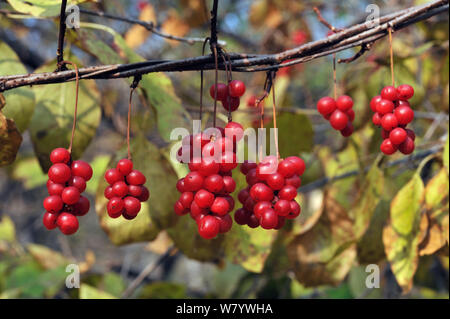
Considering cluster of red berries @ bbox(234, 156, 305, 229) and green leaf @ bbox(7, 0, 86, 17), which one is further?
green leaf @ bbox(7, 0, 86, 17)

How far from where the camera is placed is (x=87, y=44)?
916 mm

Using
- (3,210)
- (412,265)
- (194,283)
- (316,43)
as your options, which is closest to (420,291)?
(412,265)

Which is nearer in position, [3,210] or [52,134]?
[52,134]

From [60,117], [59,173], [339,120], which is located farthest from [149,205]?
[339,120]

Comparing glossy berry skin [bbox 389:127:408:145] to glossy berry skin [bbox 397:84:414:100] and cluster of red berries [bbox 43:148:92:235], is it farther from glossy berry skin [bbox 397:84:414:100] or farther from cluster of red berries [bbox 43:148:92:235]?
cluster of red berries [bbox 43:148:92:235]

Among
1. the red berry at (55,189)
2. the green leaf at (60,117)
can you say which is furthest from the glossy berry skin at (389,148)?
the green leaf at (60,117)

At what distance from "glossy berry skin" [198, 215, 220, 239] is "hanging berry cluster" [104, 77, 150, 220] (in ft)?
0.41

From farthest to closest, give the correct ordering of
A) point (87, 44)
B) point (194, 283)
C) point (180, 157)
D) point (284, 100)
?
point (194, 283)
point (284, 100)
point (87, 44)
point (180, 157)

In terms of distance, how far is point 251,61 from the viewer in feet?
2.33

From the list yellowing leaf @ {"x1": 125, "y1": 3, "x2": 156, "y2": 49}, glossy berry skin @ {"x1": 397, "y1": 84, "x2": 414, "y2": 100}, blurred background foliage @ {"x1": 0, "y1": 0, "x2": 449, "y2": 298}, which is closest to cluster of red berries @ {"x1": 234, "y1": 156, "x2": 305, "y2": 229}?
glossy berry skin @ {"x1": 397, "y1": 84, "x2": 414, "y2": 100}

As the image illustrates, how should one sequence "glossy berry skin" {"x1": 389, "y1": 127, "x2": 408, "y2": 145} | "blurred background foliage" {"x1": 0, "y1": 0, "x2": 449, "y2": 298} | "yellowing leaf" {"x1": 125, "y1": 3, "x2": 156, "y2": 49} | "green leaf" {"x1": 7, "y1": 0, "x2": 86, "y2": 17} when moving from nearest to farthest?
"glossy berry skin" {"x1": 389, "y1": 127, "x2": 408, "y2": 145} < "green leaf" {"x1": 7, "y1": 0, "x2": 86, "y2": 17} < "blurred background foliage" {"x1": 0, "y1": 0, "x2": 449, "y2": 298} < "yellowing leaf" {"x1": 125, "y1": 3, "x2": 156, "y2": 49}

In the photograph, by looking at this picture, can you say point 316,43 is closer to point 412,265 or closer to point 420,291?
point 412,265

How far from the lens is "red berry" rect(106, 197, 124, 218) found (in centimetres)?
67

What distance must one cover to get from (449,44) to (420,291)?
36.2 inches
